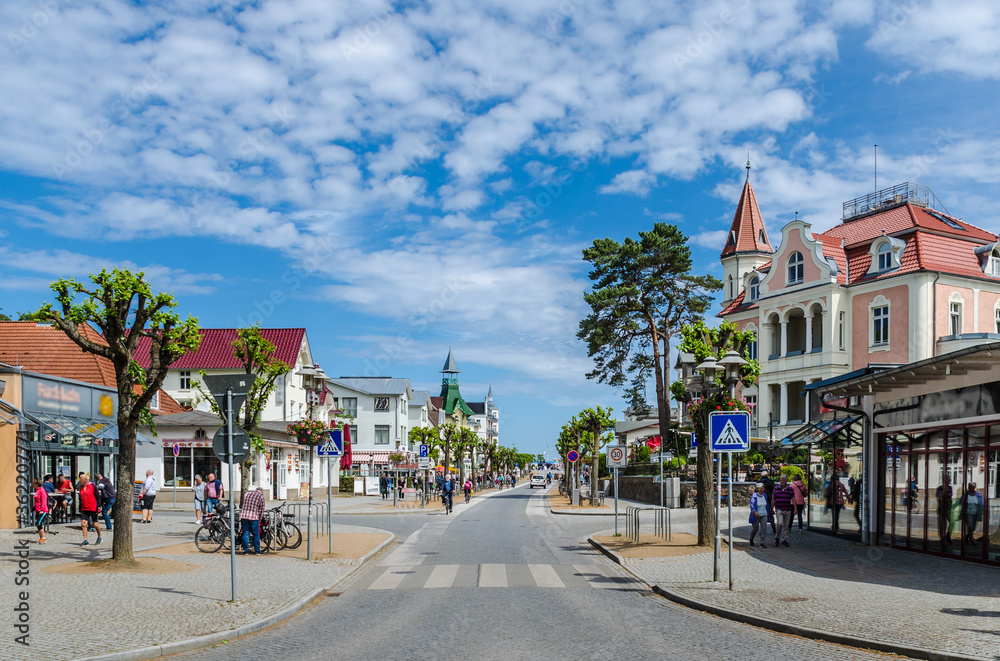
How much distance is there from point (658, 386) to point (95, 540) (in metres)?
35.3

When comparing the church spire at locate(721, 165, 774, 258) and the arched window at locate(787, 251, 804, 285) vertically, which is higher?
the church spire at locate(721, 165, 774, 258)

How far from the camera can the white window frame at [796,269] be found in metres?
47.9

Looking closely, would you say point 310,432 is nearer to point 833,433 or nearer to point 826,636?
point 833,433

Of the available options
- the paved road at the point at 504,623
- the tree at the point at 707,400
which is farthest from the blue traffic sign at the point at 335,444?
the tree at the point at 707,400

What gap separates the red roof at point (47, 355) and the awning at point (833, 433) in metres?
26.3

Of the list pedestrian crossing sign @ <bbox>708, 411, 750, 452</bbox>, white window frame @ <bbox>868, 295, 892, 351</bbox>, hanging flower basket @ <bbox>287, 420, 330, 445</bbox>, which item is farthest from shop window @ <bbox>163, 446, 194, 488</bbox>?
pedestrian crossing sign @ <bbox>708, 411, 750, 452</bbox>

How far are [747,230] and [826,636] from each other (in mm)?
49629

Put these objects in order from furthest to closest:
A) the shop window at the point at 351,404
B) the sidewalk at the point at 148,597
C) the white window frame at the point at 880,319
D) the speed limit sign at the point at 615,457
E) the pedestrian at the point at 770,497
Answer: the shop window at the point at 351,404 < the white window frame at the point at 880,319 < the speed limit sign at the point at 615,457 < the pedestrian at the point at 770,497 < the sidewalk at the point at 148,597

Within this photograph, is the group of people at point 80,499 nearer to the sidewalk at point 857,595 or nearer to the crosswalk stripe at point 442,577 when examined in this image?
the crosswalk stripe at point 442,577

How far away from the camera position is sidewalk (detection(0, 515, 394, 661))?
912 cm

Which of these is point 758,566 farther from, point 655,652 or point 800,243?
point 800,243

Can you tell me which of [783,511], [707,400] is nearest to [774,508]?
[783,511]

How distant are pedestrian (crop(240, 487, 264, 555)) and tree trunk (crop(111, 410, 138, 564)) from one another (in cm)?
277

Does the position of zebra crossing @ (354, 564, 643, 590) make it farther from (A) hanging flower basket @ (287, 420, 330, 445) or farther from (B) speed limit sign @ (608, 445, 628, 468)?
(B) speed limit sign @ (608, 445, 628, 468)
